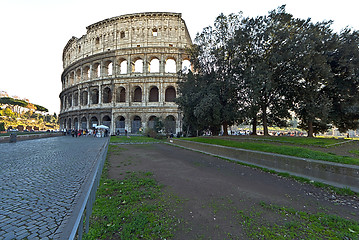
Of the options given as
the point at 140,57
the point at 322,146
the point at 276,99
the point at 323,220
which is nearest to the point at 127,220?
the point at 323,220

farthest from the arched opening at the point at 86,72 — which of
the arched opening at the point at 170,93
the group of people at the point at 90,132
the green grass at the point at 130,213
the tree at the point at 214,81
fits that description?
the green grass at the point at 130,213

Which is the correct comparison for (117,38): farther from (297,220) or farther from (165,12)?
(297,220)

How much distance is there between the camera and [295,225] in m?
2.56

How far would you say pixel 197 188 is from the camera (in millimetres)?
4270

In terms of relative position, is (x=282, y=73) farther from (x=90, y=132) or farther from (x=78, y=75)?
(x=78, y=75)

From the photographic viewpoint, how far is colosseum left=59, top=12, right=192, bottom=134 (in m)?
32.8

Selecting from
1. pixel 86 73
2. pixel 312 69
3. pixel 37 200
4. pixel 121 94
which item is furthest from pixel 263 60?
pixel 86 73

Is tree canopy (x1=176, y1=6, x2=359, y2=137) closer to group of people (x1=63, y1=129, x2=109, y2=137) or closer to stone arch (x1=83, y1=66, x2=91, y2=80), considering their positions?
group of people (x1=63, y1=129, x2=109, y2=137)

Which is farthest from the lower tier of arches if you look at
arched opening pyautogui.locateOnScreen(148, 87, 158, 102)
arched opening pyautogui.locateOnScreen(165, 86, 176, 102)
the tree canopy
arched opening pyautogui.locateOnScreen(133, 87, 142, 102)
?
the tree canopy

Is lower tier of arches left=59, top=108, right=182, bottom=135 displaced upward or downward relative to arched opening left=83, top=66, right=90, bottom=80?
downward

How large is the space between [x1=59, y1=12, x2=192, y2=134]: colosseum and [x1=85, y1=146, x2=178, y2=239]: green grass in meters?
26.9

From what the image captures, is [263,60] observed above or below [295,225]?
above

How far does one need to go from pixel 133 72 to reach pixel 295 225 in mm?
35232

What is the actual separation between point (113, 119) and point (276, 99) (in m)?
29.8
